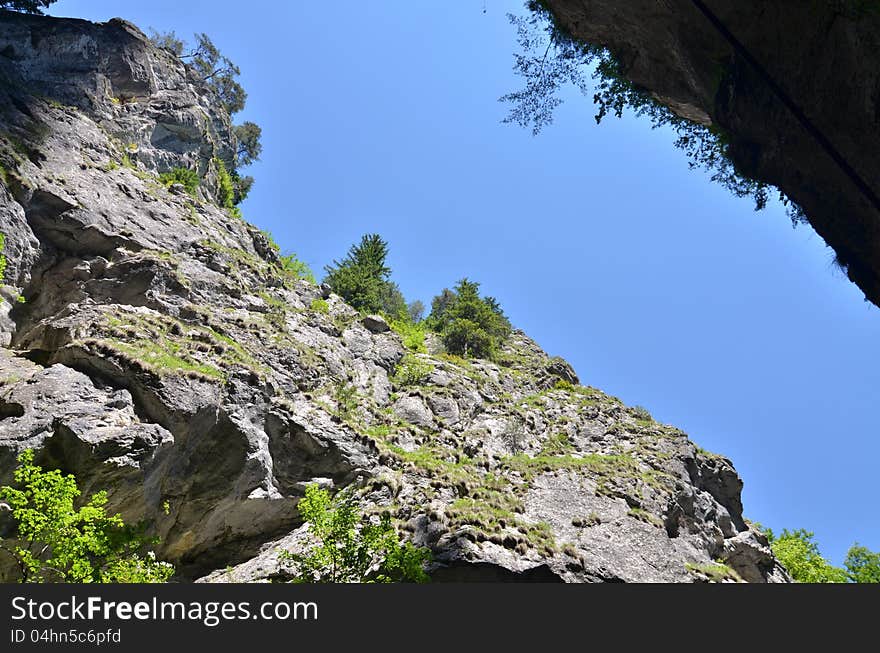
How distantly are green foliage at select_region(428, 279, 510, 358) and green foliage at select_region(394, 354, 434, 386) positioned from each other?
7.30 meters

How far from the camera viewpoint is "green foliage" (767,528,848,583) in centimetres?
3622

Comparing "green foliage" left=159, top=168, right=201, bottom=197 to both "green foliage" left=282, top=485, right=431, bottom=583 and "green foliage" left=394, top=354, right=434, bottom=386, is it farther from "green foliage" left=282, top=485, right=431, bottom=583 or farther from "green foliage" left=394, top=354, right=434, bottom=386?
"green foliage" left=282, top=485, right=431, bottom=583

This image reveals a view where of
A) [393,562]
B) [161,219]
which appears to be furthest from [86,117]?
[393,562]

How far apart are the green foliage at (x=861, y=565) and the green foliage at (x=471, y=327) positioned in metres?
33.1

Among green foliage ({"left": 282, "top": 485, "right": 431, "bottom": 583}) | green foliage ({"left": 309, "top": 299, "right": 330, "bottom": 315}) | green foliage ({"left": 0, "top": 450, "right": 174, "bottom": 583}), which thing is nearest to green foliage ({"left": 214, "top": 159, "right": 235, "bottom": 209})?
green foliage ({"left": 309, "top": 299, "right": 330, "bottom": 315})

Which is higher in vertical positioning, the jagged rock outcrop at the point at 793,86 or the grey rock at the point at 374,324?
the grey rock at the point at 374,324

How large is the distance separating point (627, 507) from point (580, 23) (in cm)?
2000

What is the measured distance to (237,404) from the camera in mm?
19625

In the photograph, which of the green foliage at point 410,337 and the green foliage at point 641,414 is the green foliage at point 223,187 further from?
→ the green foliage at point 641,414

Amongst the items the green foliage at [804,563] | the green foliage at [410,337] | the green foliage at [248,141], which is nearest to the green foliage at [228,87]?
the green foliage at [248,141]

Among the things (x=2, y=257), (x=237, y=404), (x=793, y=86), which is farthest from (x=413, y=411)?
(x=793, y=86)

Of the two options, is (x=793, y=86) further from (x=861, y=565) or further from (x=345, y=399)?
(x=861, y=565)

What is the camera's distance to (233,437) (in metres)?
19.0

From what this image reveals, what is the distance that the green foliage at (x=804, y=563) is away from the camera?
36219mm
